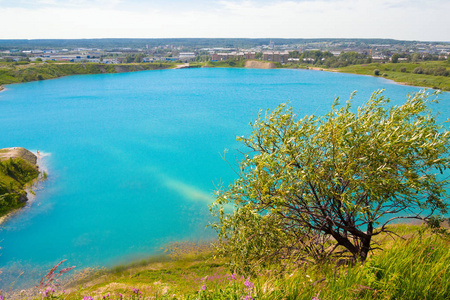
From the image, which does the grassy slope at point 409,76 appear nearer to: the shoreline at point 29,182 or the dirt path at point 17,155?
the shoreline at point 29,182

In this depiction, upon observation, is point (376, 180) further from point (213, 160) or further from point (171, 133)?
point (171, 133)

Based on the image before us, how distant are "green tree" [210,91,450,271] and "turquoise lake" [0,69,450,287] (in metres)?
8.47

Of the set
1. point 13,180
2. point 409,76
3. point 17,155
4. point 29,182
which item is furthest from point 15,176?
point 409,76

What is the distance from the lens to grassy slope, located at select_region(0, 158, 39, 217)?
26.5 metres

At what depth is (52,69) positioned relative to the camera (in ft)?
461

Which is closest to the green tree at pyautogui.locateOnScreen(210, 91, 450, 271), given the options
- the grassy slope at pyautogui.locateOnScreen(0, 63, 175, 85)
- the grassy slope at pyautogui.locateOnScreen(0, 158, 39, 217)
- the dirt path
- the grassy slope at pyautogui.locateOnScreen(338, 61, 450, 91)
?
the grassy slope at pyautogui.locateOnScreen(0, 158, 39, 217)

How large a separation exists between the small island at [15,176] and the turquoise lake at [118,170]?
1.35 metres

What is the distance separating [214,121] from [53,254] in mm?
41896

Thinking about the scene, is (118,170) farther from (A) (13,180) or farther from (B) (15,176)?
(A) (13,180)

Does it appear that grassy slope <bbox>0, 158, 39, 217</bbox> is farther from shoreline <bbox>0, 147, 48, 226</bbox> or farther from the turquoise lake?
the turquoise lake

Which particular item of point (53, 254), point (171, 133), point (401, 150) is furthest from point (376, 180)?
point (171, 133)

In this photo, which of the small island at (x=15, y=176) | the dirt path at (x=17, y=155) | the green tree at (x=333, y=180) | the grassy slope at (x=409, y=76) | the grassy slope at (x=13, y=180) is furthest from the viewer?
the grassy slope at (x=409, y=76)

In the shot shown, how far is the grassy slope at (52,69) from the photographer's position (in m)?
121

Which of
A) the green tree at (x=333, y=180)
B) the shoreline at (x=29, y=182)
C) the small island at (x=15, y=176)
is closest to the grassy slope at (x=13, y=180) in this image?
the small island at (x=15, y=176)
